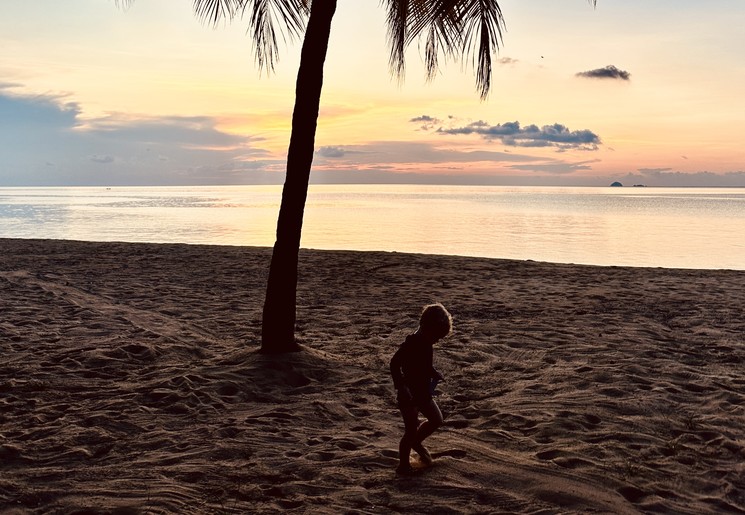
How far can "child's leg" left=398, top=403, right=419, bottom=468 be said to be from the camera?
4027mm

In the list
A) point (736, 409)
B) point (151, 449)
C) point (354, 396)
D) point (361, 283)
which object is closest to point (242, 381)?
point (354, 396)

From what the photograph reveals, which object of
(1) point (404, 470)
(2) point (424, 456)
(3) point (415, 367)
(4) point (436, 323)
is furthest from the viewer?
(2) point (424, 456)

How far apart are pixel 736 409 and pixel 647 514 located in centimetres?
221

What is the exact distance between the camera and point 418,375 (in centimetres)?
404

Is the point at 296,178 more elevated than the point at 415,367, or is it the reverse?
the point at 296,178

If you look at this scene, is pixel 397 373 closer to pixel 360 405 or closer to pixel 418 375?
pixel 418 375

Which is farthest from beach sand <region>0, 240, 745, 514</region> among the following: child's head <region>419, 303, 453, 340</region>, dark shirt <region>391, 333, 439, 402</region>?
child's head <region>419, 303, 453, 340</region>

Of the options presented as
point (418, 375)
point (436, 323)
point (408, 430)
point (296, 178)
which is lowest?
point (408, 430)

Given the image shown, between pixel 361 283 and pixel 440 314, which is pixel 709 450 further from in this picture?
pixel 361 283

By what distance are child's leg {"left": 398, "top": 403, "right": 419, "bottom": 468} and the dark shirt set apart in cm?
8

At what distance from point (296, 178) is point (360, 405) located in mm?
2425

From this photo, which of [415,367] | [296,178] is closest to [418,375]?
[415,367]

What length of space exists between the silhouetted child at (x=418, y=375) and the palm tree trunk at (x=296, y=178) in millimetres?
2969

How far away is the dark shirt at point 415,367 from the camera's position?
157 inches
